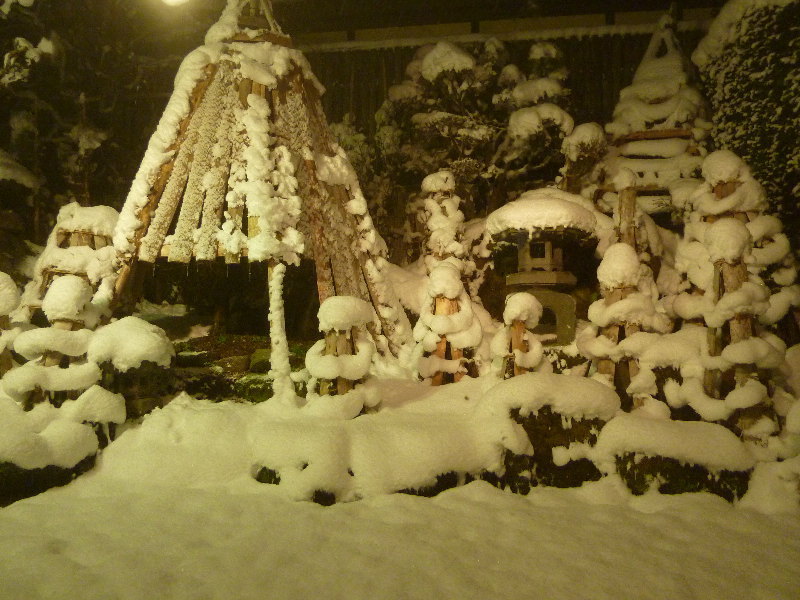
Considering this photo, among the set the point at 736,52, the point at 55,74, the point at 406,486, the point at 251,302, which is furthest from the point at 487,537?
the point at 55,74

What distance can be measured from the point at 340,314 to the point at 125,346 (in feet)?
6.62

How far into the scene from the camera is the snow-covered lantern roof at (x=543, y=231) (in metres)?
6.65

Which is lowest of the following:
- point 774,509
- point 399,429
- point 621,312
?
point 774,509

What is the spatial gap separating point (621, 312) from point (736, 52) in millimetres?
6502

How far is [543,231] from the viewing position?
678 centimetres

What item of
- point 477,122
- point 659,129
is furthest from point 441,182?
point 659,129

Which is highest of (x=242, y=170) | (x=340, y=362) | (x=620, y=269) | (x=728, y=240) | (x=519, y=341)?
(x=242, y=170)

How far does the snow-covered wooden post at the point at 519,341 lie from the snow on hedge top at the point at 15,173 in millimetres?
8580

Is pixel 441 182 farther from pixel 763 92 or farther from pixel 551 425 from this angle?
pixel 763 92

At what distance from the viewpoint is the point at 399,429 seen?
4086 mm

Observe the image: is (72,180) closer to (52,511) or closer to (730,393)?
(52,511)

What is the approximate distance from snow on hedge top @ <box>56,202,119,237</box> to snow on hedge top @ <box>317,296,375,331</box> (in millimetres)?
2793

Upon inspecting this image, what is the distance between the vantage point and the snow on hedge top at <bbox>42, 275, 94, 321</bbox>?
4.37m

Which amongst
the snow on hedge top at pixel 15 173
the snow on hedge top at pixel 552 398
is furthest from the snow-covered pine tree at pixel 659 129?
the snow on hedge top at pixel 15 173
